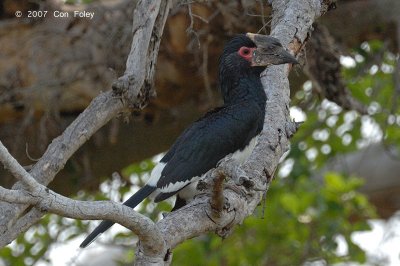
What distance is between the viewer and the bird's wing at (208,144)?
3.60 m

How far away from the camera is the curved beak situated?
11.2ft

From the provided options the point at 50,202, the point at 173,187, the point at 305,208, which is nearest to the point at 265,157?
the point at 173,187

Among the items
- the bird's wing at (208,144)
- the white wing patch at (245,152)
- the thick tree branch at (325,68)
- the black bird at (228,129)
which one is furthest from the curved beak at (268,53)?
the thick tree branch at (325,68)

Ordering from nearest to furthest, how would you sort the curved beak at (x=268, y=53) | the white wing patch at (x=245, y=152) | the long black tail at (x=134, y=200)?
the long black tail at (x=134, y=200)
the curved beak at (x=268, y=53)
the white wing patch at (x=245, y=152)

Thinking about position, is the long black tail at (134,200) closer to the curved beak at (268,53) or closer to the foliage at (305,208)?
the curved beak at (268,53)

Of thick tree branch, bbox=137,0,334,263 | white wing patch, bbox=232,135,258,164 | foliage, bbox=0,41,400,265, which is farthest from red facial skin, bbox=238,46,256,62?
foliage, bbox=0,41,400,265

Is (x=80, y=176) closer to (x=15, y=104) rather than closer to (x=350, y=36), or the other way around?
(x=15, y=104)

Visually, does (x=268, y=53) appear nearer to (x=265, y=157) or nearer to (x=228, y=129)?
(x=228, y=129)

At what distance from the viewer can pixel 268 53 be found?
141 inches

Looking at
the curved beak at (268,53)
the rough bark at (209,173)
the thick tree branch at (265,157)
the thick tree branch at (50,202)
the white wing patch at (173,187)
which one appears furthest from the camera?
the white wing patch at (173,187)

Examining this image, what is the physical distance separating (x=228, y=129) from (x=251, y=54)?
0.35 m

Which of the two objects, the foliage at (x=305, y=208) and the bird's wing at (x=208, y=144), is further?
the foliage at (x=305, y=208)

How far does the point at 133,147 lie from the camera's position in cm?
484

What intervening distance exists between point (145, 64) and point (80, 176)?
1.85 meters
